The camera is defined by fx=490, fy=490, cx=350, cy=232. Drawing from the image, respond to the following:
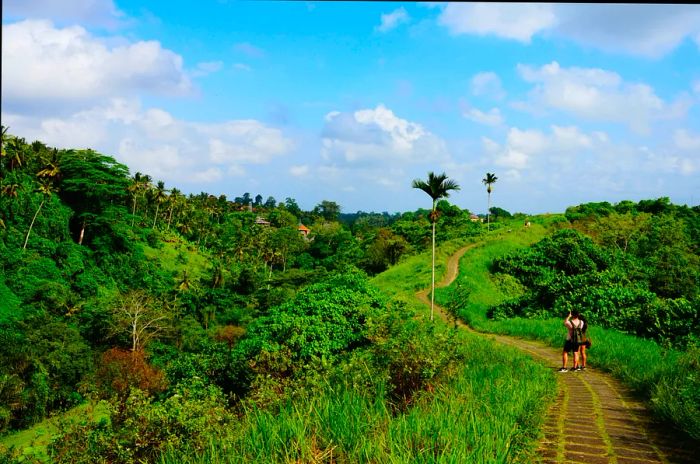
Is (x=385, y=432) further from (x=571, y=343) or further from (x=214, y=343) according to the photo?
(x=214, y=343)

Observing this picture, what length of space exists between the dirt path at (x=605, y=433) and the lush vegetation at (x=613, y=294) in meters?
0.26

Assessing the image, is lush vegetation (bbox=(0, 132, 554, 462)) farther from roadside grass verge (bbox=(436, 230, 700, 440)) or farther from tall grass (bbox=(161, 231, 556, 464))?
roadside grass verge (bbox=(436, 230, 700, 440))

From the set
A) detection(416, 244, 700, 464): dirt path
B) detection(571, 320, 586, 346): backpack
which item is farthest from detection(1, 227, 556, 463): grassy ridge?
detection(571, 320, 586, 346): backpack

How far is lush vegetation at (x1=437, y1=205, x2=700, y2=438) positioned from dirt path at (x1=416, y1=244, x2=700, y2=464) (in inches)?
10.1

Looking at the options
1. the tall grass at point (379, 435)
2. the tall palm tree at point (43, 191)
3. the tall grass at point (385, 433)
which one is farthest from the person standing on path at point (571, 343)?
the tall palm tree at point (43, 191)

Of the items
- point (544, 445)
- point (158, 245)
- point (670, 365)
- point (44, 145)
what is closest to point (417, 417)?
point (544, 445)

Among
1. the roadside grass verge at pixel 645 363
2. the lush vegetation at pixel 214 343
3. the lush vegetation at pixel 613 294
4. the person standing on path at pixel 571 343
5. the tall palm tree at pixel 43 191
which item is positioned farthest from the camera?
the tall palm tree at pixel 43 191

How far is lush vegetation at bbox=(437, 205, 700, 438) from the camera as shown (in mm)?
7531

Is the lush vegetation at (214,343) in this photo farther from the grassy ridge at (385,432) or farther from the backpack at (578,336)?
the backpack at (578,336)

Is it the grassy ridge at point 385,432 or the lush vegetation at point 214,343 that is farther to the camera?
the lush vegetation at point 214,343

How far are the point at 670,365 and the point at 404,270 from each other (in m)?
30.5

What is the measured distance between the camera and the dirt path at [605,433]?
4125 mm

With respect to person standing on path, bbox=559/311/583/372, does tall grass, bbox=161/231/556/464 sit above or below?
above

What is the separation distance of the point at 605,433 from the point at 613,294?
1642cm
